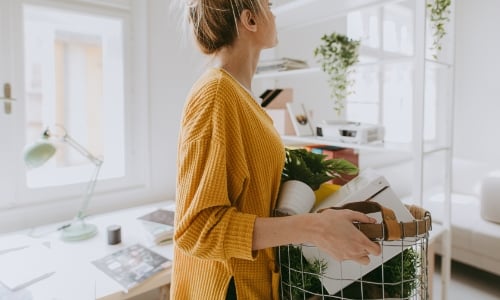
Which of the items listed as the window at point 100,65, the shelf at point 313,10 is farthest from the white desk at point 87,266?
the shelf at point 313,10

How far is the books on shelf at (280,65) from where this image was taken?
6.76ft

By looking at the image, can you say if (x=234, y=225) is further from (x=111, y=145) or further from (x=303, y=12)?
(x=303, y=12)

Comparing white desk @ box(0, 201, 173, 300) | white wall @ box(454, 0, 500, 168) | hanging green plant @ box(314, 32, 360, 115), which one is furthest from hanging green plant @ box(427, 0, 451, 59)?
white wall @ box(454, 0, 500, 168)

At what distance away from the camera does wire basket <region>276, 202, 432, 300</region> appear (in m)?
0.68

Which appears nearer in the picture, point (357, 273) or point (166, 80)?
point (357, 273)

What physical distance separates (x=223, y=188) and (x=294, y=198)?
186 millimetres

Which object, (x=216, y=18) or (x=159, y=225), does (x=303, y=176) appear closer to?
(x=216, y=18)

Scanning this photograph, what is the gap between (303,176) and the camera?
821mm

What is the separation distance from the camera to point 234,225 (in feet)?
1.94

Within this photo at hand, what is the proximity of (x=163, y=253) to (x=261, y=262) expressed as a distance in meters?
0.66

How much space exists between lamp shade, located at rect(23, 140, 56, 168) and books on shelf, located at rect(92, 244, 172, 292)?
416 millimetres

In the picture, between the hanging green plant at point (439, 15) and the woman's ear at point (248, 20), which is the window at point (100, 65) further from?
the hanging green plant at point (439, 15)

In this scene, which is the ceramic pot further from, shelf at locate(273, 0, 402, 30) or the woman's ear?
shelf at locate(273, 0, 402, 30)

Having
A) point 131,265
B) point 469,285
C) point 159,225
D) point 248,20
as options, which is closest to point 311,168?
point 248,20
